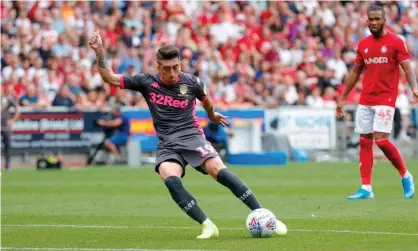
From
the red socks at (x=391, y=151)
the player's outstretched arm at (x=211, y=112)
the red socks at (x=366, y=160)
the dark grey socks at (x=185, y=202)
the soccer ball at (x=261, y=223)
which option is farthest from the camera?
the red socks at (x=366, y=160)

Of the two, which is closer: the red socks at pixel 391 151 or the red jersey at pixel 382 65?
the red jersey at pixel 382 65

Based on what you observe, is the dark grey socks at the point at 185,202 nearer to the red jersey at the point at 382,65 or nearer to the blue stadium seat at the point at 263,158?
the red jersey at the point at 382,65

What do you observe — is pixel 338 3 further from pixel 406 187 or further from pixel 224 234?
pixel 224 234

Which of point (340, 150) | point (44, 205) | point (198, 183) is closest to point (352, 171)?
point (198, 183)

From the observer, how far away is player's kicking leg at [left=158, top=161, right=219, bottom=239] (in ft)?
34.3

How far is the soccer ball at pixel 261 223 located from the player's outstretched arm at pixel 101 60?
206 cm

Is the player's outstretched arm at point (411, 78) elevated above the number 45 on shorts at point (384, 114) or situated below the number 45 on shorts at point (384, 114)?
above

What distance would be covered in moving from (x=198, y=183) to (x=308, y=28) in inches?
582

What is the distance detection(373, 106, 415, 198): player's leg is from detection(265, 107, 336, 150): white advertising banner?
552 inches

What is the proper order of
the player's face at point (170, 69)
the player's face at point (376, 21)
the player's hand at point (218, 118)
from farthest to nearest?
the player's face at point (376, 21), the player's hand at point (218, 118), the player's face at point (170, 69)

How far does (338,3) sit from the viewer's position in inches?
1379

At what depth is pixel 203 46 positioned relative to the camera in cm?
3075

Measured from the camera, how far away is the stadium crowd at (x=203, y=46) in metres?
28.1

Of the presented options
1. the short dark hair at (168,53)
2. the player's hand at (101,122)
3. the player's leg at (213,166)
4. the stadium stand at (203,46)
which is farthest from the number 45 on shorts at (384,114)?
the player's hand at (101,122)
